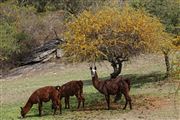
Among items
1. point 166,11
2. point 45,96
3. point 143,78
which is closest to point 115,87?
point 45,96

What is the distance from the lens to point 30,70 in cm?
4638

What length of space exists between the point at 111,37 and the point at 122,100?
355 cm

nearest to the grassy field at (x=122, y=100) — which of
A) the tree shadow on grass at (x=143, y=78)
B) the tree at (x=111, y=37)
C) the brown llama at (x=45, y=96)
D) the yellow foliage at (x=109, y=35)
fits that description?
the tree shadow on grass at (x=143, y=78)

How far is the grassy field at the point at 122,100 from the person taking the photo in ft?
65.2

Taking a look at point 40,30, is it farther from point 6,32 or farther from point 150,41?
point 150,41

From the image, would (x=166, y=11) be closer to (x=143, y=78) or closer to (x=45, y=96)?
(x=143, y=78)

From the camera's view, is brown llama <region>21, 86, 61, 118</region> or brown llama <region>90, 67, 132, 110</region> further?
brown llama <region>90, 67, 132, 110</region>

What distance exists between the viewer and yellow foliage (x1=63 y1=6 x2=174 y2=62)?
21688 millimetres

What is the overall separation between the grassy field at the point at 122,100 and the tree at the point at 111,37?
255cm

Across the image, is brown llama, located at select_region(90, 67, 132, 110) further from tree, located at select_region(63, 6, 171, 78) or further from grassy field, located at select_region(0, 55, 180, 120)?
tree, located at select_region(63, 6, 171, 78)

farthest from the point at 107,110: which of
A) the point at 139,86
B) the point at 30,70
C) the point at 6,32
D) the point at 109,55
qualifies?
the point at 6,32

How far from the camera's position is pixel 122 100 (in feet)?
76.6

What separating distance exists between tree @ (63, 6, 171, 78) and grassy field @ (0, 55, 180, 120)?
2.55 meters

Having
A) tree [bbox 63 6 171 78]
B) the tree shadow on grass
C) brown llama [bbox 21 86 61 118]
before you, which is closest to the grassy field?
the tree shadow on grass
